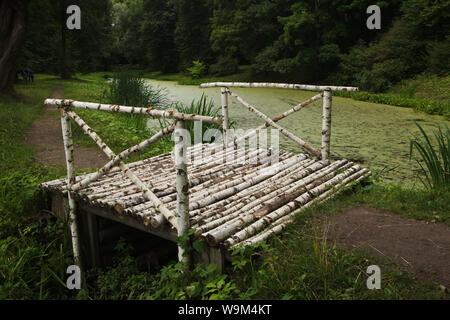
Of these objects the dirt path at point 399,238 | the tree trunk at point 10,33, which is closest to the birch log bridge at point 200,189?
the dirt path at point 399,238

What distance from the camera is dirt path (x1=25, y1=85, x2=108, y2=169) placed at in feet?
16.0

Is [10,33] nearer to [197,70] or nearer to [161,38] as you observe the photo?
[197,70]

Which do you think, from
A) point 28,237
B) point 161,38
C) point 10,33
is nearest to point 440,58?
point 10,33

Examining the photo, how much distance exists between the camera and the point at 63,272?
3.02 meters

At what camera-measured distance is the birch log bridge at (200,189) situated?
2.26m

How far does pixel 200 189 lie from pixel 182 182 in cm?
100

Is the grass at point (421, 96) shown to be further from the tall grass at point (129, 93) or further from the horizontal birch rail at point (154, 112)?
the horizontal birch rail at point (154, 112)

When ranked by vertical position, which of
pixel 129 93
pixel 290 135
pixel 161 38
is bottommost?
pixel 290 135

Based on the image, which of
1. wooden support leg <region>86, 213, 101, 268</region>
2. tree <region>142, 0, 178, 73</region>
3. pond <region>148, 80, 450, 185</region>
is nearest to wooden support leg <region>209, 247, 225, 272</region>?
wooden support leg <region>86, 213, 101, 268</region>

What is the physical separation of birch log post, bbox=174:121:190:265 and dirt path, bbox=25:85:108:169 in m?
2.77

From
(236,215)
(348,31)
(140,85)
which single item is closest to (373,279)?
(236,215)

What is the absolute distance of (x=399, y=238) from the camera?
2.36 m

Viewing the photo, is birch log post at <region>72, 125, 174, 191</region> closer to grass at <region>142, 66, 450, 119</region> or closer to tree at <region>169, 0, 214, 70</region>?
grass at <region>142, 66, 450, 119</region>

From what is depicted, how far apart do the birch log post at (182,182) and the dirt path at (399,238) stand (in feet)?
2.89
